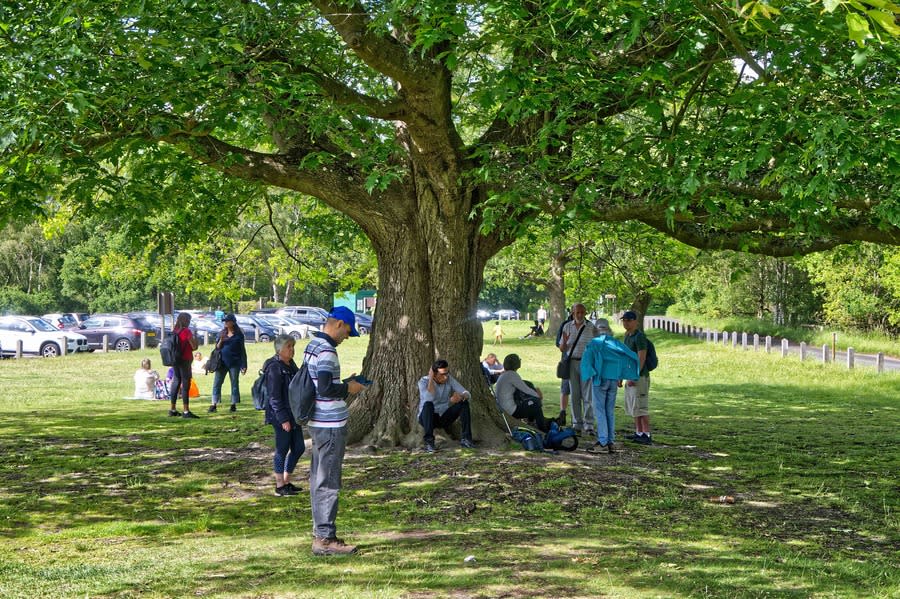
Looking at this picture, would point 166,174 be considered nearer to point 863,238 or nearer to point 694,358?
point 863,238

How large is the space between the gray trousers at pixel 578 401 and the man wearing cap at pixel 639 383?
646 mm

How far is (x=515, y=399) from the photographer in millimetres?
13000

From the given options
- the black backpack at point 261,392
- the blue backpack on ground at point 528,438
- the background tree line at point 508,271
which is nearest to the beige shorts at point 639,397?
the blue backpack on ground at point 528,438

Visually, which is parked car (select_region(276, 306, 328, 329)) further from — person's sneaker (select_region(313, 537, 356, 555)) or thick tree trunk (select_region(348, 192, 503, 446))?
person's sneaker (select_region(313, 537, 356, 555))

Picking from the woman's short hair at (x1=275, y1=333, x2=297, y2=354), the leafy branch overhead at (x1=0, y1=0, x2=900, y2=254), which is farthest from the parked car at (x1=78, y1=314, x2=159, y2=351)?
the woman's short hair at (x1=275, y1=333, x2=297, y2=354)

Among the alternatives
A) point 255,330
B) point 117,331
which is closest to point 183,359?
point 117,331

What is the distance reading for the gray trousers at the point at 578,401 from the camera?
13883 mm

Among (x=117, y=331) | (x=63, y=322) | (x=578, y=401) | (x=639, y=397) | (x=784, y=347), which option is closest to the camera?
(x=639, y=397)

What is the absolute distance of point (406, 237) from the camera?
498 inches

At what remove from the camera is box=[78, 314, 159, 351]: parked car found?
4203 cm

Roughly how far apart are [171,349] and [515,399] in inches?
241

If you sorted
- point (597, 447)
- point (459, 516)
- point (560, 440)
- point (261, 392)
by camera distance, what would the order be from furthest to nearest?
point (597, 447) < point (560, 440) < point (261, 392) < point (459, 516)

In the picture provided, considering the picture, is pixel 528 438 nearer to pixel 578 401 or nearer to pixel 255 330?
pixel 578 401

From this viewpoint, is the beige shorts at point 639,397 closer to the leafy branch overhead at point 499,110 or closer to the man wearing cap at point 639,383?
the man wearing cap at point 639,383
